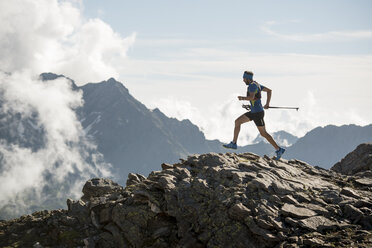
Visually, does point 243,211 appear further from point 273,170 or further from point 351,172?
point 351,172

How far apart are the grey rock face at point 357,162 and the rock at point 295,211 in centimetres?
1108

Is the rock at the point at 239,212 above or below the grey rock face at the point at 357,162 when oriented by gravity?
below

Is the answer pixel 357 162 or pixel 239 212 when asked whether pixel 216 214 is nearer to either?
pixel 239 212

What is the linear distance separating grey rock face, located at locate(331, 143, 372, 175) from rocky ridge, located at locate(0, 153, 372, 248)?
5.16 m

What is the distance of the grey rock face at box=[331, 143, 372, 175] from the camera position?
2534cm

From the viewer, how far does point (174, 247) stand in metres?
16.0

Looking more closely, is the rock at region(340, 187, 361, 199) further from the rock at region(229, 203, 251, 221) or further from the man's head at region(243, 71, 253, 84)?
the man's head at region(243, 71, 253, 84)

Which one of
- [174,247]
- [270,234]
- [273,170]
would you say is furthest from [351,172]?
[174,247]

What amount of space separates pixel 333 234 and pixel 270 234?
2.54 m

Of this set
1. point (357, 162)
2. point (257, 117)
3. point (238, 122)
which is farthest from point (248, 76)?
point (357, 162)

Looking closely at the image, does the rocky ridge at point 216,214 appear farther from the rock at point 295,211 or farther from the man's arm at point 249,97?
the man's arm at point 249,97

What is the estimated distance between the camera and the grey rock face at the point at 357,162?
83.1 feet

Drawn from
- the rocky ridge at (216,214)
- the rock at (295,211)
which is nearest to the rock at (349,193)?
the rocky ridge at (216,214)

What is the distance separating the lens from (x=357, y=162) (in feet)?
86.8
